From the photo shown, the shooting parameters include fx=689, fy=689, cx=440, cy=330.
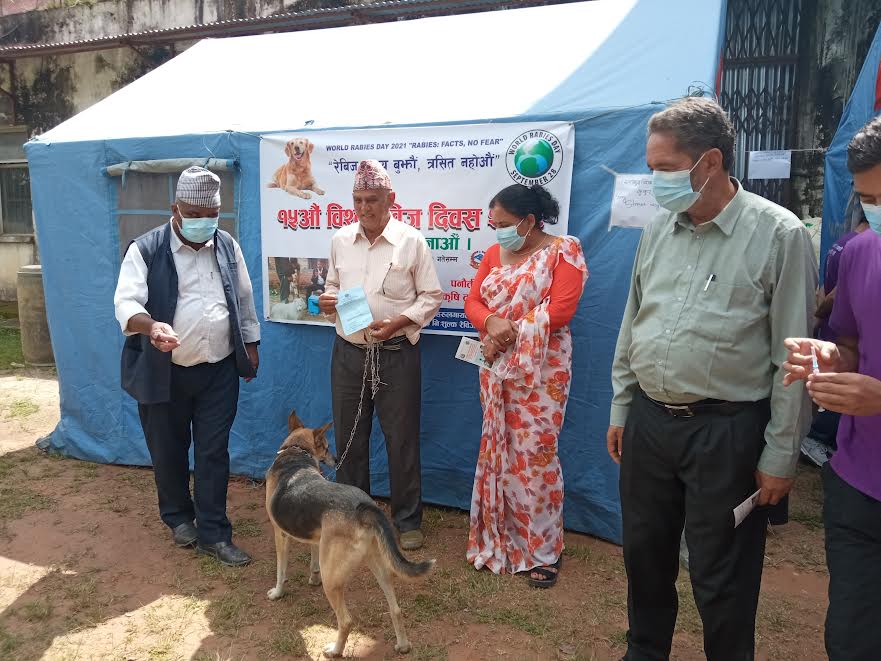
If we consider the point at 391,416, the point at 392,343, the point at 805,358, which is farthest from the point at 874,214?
the point at 391,416

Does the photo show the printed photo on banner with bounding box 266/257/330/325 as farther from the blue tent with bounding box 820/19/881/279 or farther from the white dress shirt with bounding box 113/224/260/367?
the blue tent with bounding box 820/19/881/279

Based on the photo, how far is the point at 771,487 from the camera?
80.5 inches

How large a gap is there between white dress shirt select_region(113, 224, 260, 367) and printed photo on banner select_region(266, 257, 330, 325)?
32.5 inches

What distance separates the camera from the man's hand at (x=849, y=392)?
166 cm

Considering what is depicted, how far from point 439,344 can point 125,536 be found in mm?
2163

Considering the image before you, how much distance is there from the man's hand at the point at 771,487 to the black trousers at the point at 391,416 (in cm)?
208

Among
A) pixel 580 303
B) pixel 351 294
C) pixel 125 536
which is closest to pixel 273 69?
pixel 351 294

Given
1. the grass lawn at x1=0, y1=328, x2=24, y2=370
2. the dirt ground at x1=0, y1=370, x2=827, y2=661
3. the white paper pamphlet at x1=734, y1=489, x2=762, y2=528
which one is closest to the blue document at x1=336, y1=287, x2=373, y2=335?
the dirt ground at x1=0, y1=370, x2=827, y2=661

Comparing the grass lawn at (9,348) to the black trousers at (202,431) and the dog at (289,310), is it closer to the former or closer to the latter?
the dog at (289,310)

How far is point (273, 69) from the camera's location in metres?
5.19

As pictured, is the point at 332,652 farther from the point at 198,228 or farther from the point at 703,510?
the point at 198,228

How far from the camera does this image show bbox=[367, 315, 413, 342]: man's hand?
365cm

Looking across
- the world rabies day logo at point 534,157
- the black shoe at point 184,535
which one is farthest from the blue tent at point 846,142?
the black shoe at point 184,535

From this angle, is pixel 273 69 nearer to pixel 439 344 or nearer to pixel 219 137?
pixel 219 137
